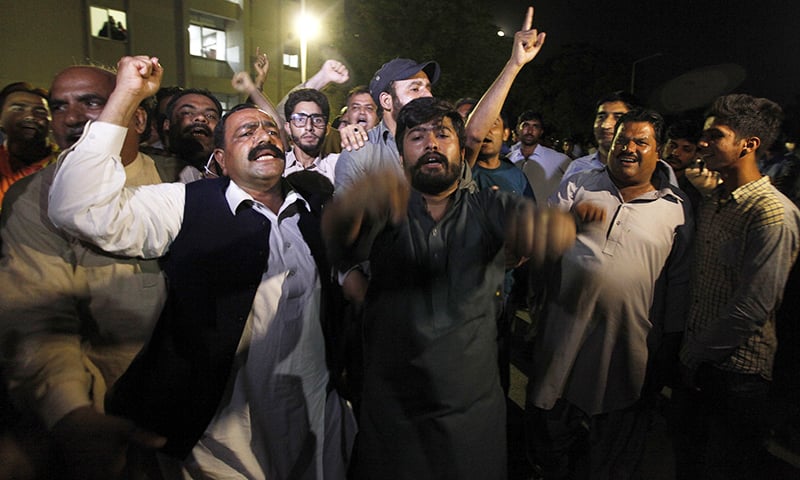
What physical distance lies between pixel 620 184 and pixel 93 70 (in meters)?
2.95

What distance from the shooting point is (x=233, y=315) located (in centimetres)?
223

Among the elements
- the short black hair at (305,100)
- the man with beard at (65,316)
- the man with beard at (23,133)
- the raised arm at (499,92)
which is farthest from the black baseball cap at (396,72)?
the man with beard at (23,133)

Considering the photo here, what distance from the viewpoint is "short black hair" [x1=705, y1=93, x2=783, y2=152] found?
2734 millimetres

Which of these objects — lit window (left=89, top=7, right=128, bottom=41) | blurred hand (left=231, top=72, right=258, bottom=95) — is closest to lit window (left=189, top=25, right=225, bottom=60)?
lit window (left=89, top=7, right=128, bottom=41)

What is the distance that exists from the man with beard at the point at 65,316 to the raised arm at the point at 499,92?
197 centimetres

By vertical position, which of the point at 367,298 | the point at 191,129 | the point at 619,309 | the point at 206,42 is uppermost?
the point at 206,42

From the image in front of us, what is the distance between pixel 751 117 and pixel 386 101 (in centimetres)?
223

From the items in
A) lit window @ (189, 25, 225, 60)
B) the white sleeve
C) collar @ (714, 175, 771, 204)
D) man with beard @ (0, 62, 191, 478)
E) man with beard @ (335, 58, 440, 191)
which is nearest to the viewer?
the white sleeve

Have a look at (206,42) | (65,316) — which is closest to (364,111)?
(65,316)

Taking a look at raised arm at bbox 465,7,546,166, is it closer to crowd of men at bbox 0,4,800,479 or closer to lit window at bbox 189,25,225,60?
crowd of men at bbox 0,4,800,479

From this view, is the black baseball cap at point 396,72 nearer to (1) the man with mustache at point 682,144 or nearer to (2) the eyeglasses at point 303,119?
(2) the eyeglasses at point 303,119

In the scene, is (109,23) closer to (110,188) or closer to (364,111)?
(364,111)

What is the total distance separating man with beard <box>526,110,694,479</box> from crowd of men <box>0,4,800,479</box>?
0.01m

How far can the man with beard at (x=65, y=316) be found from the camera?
2.05 meters
